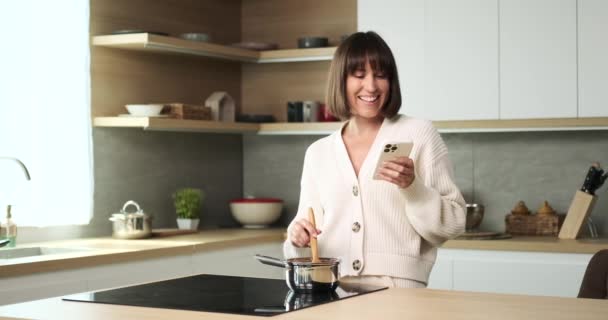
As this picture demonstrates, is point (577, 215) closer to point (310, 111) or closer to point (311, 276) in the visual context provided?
point (310, 111)

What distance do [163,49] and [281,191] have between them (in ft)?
4.29

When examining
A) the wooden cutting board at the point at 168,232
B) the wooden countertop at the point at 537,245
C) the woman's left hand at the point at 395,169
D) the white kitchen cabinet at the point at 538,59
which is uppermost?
the white kitchen cabinet at the point at 538,59

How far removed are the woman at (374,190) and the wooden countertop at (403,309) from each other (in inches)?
17.8

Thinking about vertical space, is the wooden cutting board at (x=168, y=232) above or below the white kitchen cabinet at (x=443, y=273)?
above

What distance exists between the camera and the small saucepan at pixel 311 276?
2.45 m

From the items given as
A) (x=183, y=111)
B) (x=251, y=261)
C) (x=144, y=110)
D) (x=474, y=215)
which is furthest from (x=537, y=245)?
(x=144, y=110)

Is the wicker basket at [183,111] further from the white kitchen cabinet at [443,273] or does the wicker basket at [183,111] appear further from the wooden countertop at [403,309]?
the wooden countertop at [403,309]

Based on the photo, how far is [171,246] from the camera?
13.5 feet

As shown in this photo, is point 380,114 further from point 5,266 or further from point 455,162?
point 455,162

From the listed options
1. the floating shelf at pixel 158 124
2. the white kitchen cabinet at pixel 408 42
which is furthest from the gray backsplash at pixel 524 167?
the floating shelf at pixel 158 124

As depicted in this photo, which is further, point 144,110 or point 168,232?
point 168,232

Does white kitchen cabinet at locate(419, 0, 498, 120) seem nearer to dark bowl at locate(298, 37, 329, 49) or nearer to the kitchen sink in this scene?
dark bowl at locate(298, 37, 329, 49)

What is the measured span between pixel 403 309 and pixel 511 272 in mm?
2285

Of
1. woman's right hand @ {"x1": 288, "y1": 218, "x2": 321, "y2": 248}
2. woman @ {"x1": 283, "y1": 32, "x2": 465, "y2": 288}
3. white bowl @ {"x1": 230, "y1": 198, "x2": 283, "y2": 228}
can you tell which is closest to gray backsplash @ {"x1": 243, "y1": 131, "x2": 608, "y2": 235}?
white bowl @ {"x1": 230, "y1": 198, "x2": 283, "y2": 228}
